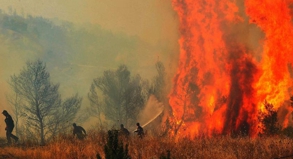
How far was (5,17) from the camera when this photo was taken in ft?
368

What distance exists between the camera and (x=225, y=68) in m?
27.0

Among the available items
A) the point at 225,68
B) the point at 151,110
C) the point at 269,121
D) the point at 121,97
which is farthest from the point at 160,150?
the point at 121,97

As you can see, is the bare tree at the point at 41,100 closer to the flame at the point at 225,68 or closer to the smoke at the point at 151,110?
the smoke at the point at 151,110

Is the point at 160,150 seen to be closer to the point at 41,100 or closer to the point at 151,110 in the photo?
the point at 151,110

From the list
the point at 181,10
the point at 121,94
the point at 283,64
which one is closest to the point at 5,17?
the point at 121,94

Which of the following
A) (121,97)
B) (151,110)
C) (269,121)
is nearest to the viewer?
(269,121)

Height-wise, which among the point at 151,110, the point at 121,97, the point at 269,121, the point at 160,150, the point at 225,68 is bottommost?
the point at 160,150

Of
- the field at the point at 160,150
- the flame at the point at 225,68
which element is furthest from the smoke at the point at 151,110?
the field at the point at 160,150

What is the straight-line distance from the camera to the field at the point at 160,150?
14719 mm

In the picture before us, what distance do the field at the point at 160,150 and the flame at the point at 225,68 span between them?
7606 mm

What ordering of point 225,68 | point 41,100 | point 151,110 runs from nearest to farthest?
1. point 225,68
2. point 151,110
3. point 41,100

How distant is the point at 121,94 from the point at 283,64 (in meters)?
34.2

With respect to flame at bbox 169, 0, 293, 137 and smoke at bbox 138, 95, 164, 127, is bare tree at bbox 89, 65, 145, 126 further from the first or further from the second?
flame at bbox 169, 0, 293, 137

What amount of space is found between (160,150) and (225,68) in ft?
42.8
